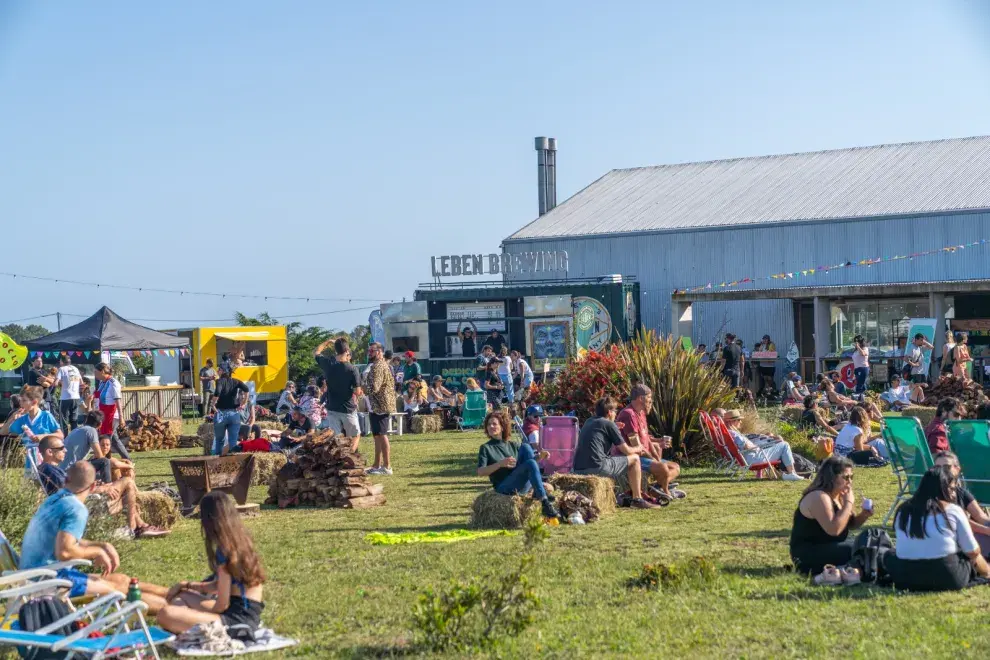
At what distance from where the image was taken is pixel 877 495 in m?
12.0

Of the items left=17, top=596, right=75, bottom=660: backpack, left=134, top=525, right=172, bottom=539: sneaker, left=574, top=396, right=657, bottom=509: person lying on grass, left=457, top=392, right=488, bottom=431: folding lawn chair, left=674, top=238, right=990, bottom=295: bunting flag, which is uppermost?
left=674, top=238, right=990, bottom=295: bunting flag

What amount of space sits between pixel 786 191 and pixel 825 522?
31089mm

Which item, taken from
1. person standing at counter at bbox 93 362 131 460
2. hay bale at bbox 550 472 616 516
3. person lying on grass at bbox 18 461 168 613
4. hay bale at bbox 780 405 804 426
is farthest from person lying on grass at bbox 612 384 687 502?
person standing at counter at bbox 93 362 131 460

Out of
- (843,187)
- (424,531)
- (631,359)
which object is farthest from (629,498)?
(843,187)

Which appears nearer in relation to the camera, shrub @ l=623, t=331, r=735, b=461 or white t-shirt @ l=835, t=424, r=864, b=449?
white t-shirt @ l=835, t=424, r=864, b=449

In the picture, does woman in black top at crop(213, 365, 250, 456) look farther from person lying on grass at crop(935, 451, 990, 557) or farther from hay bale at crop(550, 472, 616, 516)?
person lying on grass at crop(935, 451, 990, 557)

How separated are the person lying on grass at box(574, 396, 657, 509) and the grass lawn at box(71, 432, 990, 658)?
0.41 metres

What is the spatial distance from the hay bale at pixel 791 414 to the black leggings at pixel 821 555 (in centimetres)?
1064

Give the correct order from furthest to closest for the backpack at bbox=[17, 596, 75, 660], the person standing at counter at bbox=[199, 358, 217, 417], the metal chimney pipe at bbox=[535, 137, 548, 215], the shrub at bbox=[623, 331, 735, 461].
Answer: the metal chimney pipe at bbox=[535, 137, 548, 215]
the person standing at counter at bbox=[199, 358, 217, 417]
the shrub at bbox=[623, 331, 735, 461]
the backpack at bbox=[17, 596, 75, 660]

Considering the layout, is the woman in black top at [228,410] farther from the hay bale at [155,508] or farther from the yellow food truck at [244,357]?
the yellow food truck at [244,357]

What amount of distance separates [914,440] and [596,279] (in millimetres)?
24122

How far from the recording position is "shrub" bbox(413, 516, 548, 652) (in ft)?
20.5

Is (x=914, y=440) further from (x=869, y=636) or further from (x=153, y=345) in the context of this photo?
(x=153, y=345)

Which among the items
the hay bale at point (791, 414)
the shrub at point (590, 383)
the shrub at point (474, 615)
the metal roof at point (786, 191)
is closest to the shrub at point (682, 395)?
the shrub at point (590, 383)
